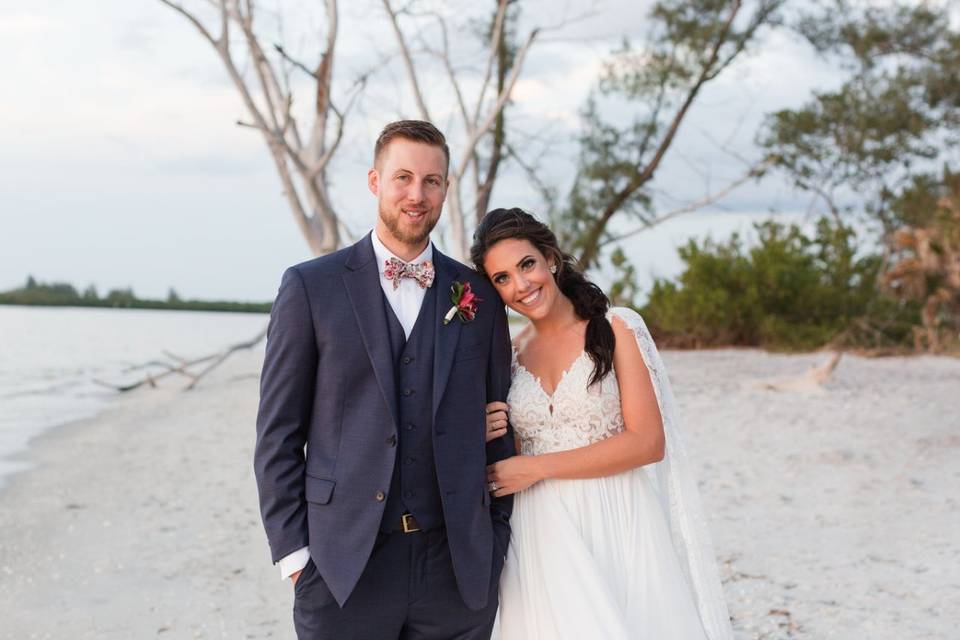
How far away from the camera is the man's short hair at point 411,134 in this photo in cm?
244

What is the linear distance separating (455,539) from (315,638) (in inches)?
Answer: 17.6

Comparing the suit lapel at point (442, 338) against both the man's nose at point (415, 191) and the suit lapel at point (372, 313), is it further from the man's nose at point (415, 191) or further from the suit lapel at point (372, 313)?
the man's nose at point (415, 191)

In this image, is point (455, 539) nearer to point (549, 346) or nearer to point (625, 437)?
point (625, 437)

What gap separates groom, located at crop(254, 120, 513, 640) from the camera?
2.32 m

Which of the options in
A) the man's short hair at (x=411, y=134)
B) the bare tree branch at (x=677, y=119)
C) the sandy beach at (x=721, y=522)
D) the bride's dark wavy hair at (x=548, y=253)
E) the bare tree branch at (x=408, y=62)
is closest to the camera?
the man's short hair at (x=411, y=134)

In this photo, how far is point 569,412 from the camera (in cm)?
286

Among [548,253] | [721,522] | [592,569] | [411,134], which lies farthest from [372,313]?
[721,522]

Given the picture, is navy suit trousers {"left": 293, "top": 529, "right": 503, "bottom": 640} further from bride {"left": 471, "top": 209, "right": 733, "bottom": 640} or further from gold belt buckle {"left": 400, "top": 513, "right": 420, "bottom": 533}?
bride {"left": 471, "top": 209, "right": 733, "bottom": 640}

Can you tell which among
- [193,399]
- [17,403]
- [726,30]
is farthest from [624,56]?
[17,403]

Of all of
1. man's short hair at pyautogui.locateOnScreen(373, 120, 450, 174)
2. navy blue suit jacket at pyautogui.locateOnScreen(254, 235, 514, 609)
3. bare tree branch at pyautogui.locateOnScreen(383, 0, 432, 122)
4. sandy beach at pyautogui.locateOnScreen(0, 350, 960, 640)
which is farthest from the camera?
bare tree branch at pyautogui.locateOnScreen(383, 0, 432, 122)

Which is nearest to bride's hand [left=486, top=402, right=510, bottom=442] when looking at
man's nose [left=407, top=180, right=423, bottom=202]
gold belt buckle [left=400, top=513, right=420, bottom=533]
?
gold belt buckle [left=400, top=513, right=420, bottom=533]

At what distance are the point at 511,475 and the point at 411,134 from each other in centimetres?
101

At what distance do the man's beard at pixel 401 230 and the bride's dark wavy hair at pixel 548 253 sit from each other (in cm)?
39

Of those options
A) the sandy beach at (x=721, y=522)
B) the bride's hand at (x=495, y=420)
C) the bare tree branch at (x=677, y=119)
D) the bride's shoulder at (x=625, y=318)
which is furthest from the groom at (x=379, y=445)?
the bare tree branch at (x=677, y=119)
